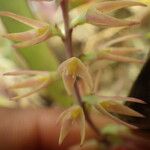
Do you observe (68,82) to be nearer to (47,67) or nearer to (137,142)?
(137,142)

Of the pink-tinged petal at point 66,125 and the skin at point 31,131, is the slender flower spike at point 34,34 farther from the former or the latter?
the skin at point 31,131

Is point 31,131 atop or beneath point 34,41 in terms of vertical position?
beneath

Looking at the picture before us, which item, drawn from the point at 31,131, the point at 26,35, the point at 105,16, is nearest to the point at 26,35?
the point at 26,35

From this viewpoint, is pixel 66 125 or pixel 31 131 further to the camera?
pixel 31 131

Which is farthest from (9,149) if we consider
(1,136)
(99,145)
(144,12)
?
(144,12)

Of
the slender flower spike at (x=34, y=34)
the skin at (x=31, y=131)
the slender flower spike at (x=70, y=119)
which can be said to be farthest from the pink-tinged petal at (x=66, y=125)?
the skin at (x=31, y=131)

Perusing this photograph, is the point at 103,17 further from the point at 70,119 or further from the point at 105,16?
the point at 70,119

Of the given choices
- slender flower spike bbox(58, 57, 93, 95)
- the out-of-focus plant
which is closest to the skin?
the out-of-focus plant

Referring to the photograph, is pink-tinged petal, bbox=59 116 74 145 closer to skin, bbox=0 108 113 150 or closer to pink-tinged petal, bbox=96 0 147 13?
pink-tinged petal, bbox=96 0 147 13
